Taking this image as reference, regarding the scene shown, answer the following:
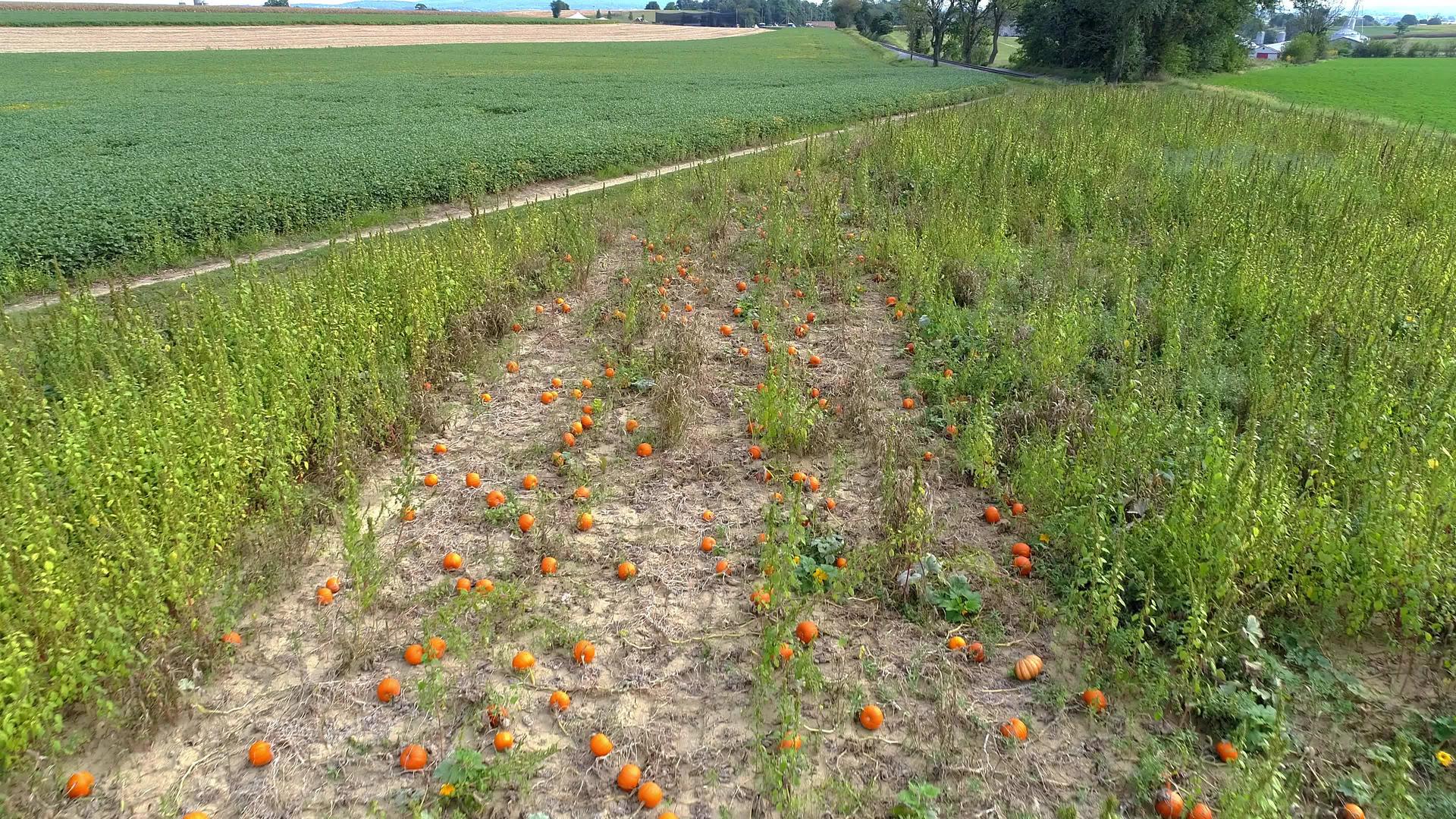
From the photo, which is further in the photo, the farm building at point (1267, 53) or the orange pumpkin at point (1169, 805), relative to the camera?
the farm building at point (1267, 53)

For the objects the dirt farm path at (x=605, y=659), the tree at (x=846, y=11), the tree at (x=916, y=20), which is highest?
the tree at (x=846, y=11)

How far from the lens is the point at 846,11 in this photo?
382 ft

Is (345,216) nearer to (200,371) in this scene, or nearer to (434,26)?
(200,371)

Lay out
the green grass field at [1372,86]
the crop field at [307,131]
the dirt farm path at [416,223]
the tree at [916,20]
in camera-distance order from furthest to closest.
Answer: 1. the tree at [916,20]
2. the green grass field at [1372,86]
3. the crop field at [307,131]
4. the dirt farm path at [416,223]

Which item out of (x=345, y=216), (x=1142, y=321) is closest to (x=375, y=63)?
(x=345, y=216)

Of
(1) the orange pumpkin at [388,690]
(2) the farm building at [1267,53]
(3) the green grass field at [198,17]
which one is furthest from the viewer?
(2) the farm building at [1267,53]

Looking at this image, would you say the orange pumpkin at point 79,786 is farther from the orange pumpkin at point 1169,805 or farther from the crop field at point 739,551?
the orange pumpkin at point 1169,805

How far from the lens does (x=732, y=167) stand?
13281 millimetres

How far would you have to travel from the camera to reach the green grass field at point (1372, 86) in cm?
2353

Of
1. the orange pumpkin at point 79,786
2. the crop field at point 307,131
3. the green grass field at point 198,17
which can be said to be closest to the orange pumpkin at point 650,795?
the orange pumpkin at point 79,786

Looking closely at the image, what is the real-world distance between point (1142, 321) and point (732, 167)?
804cm

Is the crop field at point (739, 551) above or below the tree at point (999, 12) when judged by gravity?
below

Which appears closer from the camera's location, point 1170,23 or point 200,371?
point 200,371

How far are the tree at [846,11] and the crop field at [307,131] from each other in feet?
273
